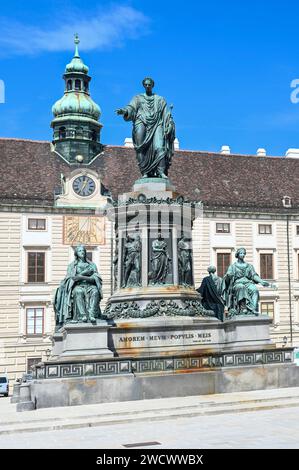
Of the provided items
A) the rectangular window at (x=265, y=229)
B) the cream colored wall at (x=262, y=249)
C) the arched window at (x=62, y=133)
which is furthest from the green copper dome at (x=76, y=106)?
the rectangular window at (x=265, y=229)

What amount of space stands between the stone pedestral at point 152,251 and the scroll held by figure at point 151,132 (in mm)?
608

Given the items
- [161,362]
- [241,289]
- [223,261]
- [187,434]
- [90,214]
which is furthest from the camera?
[223,261]

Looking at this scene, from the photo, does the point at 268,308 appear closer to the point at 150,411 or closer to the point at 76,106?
the point at 76,106

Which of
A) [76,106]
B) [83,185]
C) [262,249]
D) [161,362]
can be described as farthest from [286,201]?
[161,362]

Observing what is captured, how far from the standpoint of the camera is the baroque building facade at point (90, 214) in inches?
1907

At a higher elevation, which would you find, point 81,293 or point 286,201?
point 286,201

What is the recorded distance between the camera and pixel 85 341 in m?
16.9

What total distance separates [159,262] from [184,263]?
2.82ft

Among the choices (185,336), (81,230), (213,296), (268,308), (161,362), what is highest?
(81,230)

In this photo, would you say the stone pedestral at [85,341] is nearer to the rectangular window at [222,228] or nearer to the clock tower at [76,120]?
the rectangular window at [222,228]

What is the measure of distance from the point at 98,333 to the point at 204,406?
11.6ft

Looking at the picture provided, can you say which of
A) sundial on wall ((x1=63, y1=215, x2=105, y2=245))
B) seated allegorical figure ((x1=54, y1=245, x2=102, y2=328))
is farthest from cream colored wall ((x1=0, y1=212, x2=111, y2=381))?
seated allegorical figure ((x1=54, y1=245, x2=102, y2=328))

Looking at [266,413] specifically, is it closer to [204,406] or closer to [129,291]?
[204,406]

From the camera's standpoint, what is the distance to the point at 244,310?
1909cm
